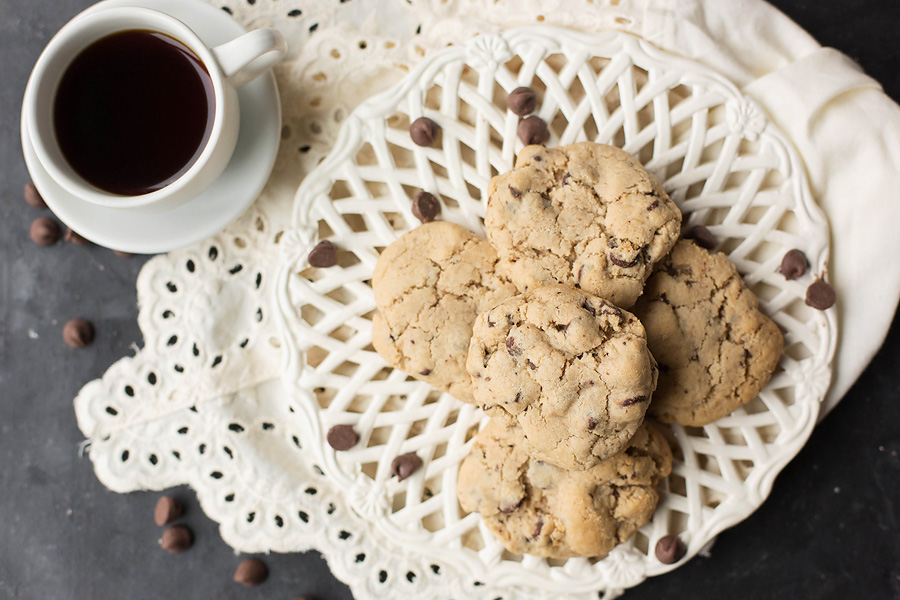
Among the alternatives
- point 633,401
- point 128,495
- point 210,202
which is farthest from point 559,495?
point 128,495

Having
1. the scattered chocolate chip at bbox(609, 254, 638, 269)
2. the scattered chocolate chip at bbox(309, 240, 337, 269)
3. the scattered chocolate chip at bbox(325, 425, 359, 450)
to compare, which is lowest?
the scattered chocolate chip at bbox(325, 425, 359, 450)

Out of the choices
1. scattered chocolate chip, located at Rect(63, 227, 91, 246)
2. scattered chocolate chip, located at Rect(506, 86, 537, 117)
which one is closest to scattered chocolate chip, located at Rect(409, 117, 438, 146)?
scattered chocolate chip, located at Rect(506, 86, 537, 117)

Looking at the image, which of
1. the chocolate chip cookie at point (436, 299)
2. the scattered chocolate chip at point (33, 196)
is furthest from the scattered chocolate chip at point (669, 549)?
the scattered chocolate chip at point (33, 196)

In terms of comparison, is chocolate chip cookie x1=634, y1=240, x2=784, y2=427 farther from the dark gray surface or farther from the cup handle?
the cup handle

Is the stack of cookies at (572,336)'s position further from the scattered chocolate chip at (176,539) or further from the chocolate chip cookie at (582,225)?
the scattered chocolate chip at (176,539)

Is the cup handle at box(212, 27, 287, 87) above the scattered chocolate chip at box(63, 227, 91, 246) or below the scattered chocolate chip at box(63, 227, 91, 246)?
above

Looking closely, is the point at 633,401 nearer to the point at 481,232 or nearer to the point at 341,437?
the point at 481,232

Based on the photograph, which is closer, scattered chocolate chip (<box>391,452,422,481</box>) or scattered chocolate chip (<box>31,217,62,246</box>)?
scattered chocolate chip (<box>391,452,422,481</box>)

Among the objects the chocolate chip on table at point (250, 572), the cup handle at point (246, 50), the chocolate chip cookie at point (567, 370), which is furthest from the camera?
the chocolate chip on table at point (250, 572)
